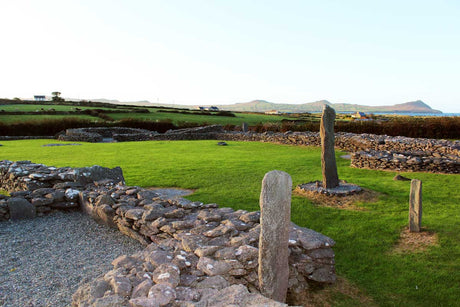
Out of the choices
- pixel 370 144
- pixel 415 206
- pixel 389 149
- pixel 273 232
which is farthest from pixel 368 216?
pixel 370 144

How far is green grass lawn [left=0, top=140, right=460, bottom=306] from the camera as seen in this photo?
5.75 m

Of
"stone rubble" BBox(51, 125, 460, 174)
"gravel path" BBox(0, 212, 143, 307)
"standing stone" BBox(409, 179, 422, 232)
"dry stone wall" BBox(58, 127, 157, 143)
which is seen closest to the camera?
"gravel path" BBox(0, 212, 143, 307)

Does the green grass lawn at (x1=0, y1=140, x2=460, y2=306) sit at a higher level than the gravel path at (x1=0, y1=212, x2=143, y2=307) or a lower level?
higher

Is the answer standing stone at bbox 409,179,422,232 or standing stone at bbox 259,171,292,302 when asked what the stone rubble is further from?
standing stone at bbox 259,171,292,302

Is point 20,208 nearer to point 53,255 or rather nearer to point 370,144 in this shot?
point 53,255

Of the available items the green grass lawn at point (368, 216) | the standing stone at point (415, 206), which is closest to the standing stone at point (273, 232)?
the green grass lawn at point (368, 216)

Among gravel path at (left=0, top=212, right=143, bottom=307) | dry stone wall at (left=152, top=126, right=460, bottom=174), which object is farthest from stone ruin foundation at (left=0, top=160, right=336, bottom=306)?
dry stone wall at (left=152, top=126, right=460, bottom=174)

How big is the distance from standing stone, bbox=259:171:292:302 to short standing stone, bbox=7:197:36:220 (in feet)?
24.1

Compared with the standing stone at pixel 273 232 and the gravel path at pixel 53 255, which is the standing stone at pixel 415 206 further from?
the gravel path at pixel 53 255

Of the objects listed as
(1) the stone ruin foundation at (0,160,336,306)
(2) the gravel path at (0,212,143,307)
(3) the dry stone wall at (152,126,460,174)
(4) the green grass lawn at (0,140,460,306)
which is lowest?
(2) the gravel path at (0,212,143,307)

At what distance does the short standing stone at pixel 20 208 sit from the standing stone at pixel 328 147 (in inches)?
362

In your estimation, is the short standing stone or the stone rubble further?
the stone rubble

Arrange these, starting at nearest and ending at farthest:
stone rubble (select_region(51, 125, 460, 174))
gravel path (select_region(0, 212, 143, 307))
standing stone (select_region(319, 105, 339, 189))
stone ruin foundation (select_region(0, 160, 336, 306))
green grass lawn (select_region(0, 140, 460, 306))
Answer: stone ruin foundation (select_region(0, 160, 336, 306)) → gravel path (select_region(0, 212, 143, 307)) → green grass lawn (select_region(0, 140, 460, 306)) → standing stone (select_region(319, 105, 339, 189)) → stone rubble (select_region(51, 125, 460, 174))

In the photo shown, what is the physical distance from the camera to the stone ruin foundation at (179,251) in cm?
416
